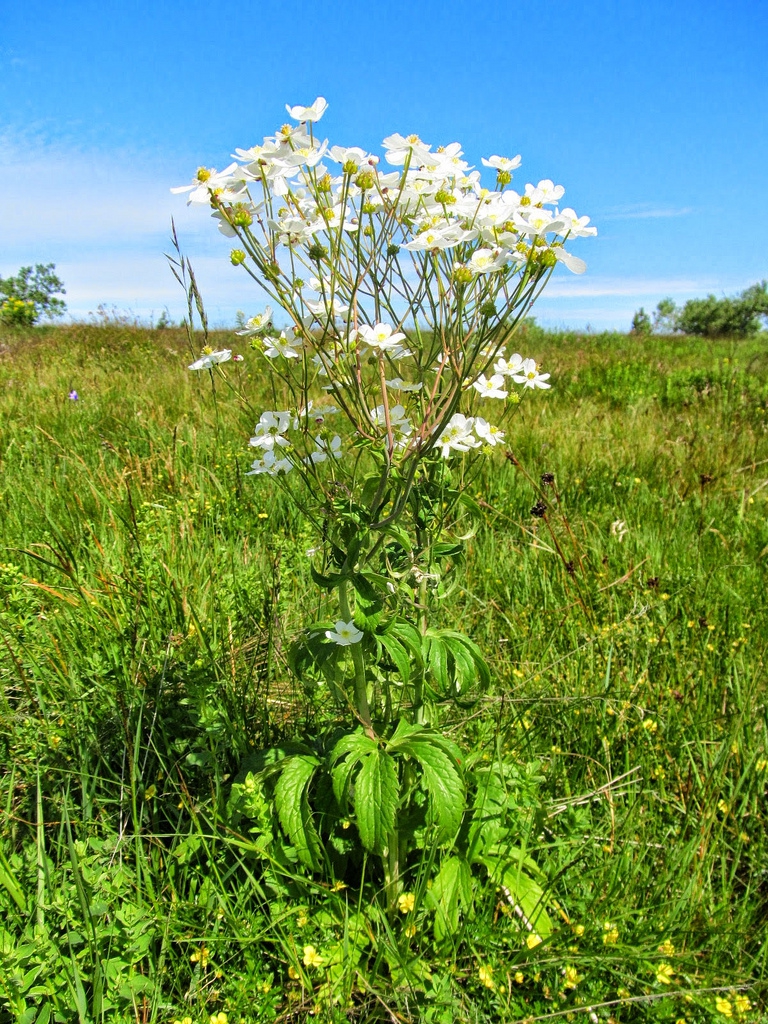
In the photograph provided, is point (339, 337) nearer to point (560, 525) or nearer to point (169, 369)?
point (560, 525)

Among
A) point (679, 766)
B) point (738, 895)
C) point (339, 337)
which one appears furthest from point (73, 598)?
point (738, 895)

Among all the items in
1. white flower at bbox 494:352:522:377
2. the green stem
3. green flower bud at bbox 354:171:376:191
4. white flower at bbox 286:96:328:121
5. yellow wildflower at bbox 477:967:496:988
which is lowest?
yellow wildflower at bbox 477:967:496:988

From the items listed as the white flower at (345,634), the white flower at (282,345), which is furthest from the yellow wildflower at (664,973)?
the white flower at (282,345)

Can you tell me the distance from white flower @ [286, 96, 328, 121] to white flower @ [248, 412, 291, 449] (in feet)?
1.94

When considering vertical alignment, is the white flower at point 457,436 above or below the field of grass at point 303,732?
above

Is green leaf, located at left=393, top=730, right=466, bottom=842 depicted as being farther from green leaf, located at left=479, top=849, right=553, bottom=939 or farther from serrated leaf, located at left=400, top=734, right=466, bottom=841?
green leaf, located at left=479, top=849, right=553, bottom=939

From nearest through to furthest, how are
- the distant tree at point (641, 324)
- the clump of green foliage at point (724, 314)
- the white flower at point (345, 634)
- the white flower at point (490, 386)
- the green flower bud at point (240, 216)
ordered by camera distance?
the green flower bud at point (240, 216) → the white flower at point (345, 634) → the white flower at point (490, 386) → the distant tree at point (641, 324) → the clump of green foliage at point (724, 314)

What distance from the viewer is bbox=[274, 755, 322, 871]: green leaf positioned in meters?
1.45

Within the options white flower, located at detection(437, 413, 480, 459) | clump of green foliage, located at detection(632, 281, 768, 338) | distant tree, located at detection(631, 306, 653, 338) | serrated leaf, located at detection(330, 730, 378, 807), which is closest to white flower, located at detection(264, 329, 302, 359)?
white flower, located at detection(437, 413, 480, 459)

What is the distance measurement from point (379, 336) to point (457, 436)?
307mm

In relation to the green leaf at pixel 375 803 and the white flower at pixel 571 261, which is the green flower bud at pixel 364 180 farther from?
the green leaf at pixel 375 803

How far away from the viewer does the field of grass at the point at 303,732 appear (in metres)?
1.46

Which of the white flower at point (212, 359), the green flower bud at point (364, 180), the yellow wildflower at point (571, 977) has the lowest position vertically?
the yellow wildflower at point (571, 977)

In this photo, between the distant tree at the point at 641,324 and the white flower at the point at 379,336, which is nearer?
the white flower at the point at 379,336
